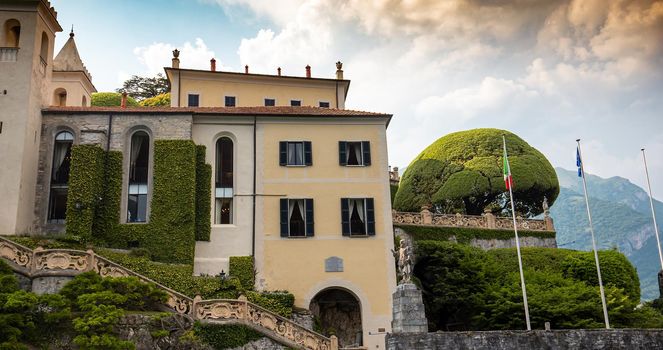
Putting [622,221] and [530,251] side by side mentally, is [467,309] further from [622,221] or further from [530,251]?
[622,221]

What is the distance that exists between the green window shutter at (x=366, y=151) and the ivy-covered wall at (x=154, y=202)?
316 inches

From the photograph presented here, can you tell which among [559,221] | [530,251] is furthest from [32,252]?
[559,221]

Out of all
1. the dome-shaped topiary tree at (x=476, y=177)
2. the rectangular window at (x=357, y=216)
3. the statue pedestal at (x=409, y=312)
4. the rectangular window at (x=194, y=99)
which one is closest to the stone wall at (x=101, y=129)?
the rectangular window at (x=194, y=99)

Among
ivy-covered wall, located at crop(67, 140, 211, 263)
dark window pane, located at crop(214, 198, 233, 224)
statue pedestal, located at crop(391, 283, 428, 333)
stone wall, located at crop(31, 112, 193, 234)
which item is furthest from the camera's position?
dark window pane, located at crop(214, 198, 233, 224)

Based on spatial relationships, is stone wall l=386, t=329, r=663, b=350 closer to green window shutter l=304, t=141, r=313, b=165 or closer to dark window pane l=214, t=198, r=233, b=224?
green window shutter l=304, t=141, r=313, b=165

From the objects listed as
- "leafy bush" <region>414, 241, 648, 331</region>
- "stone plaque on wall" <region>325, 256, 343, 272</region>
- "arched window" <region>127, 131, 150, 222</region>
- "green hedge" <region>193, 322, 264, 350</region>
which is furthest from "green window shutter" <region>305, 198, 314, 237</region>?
"arched window" <region>127, 131, 150, 222</region>

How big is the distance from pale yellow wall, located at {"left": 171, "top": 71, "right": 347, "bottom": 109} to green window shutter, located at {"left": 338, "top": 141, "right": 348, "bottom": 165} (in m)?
9.27

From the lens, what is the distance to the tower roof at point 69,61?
132ft

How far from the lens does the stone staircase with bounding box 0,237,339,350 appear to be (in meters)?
22.1

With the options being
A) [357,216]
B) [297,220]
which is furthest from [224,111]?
[357,216]

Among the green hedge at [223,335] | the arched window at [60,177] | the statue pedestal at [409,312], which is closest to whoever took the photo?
the statue pedestal at [409,312]

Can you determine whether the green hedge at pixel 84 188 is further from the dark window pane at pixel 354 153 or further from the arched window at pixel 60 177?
the dark window pane at pixel 354 153

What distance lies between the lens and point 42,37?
30.2 m

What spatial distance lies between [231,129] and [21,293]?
13631 mm
